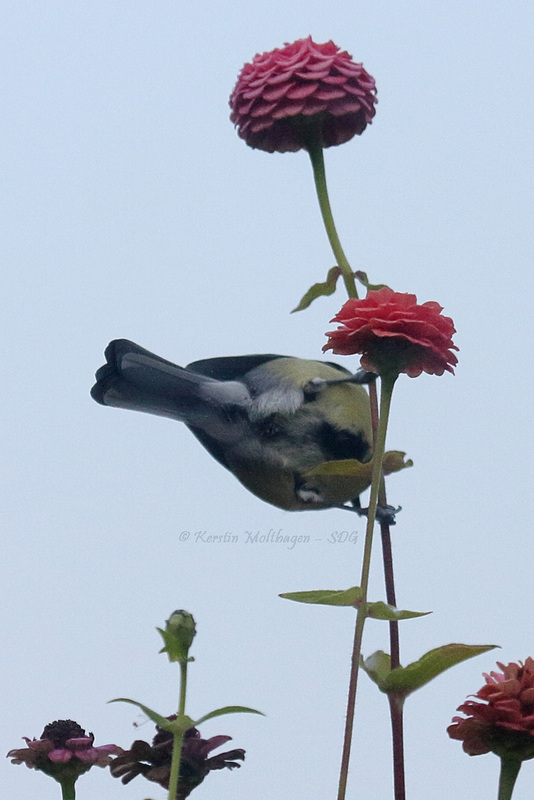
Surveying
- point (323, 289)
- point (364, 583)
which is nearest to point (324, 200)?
point (323, 289)

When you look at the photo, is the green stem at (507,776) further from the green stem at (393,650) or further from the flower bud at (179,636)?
the flower bud at (179,636)

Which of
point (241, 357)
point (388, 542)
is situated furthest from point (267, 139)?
point (388, 542)

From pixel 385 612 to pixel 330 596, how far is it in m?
0.03

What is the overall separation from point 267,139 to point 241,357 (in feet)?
0.53

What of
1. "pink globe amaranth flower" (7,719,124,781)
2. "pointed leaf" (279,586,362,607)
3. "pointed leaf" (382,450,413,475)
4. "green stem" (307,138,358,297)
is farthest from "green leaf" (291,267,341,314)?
"pink globe amaranth flower" (7,719,124,781)

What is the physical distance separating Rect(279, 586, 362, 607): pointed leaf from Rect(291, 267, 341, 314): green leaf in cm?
23

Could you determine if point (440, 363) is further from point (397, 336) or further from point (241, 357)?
point (241, 357)

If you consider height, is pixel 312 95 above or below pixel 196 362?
above

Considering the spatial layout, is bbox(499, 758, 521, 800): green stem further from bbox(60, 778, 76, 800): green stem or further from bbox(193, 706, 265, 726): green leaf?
bbox(60, 778, 76, 800): green stem

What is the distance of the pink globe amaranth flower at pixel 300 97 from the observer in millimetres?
717

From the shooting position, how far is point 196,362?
791 mm

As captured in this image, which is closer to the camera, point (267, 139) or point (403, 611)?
point (403, 611)

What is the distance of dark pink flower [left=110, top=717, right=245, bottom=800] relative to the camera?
654 mm

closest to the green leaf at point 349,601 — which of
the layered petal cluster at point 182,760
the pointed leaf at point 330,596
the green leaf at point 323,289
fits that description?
the pointed leaf at point 330,596
